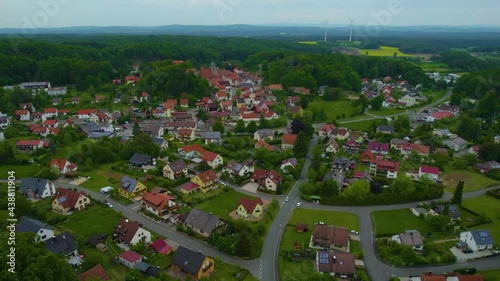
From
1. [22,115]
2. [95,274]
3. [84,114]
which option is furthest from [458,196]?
[22,115]

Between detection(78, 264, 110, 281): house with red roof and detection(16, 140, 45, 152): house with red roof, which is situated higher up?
detection(78, 264, 110, 281): house with red roof

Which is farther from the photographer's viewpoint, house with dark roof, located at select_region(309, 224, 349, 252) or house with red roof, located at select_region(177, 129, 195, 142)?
house with red roof, located at select_region(177, 129, 195, 142)

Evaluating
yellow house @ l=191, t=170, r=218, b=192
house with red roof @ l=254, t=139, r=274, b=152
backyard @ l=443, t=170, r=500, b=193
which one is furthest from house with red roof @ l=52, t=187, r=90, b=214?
backyard @ l=443, t=170, r=500, b=193

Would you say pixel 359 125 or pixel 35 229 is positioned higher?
pixel 35 229

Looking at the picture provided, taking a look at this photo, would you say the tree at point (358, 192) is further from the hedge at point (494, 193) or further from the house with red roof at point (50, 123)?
the house with red roof at point (50, 123)

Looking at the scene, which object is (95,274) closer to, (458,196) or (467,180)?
(458,196)

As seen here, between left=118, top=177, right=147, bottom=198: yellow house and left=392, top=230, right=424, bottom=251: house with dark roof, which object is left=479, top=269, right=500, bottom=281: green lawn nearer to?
left=392, top=230, right=424, bottom=251: house with dark roof

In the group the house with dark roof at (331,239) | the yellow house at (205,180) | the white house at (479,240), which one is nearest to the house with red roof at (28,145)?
the yellow house at (205,180)
